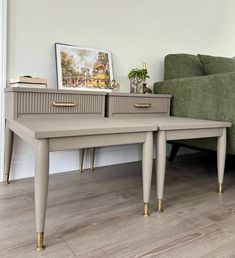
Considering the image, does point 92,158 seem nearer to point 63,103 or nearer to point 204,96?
point 63,103

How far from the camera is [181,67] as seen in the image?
2061mm

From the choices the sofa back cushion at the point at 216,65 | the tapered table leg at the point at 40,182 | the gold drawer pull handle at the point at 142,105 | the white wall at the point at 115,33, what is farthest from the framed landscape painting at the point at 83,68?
the tapered table leg at the point at 40,182

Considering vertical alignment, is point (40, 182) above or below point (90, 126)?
below

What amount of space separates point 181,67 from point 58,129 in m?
1.44

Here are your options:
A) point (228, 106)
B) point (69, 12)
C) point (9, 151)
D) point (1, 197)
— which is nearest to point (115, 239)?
point (1, 197)

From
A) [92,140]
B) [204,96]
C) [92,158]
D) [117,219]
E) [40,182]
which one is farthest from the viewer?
[92,158]

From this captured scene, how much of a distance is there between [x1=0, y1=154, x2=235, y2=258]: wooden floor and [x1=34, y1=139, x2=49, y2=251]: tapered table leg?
8cm

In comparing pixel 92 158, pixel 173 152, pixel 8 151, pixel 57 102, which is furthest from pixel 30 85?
pixel 173 152

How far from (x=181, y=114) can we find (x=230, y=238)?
102 cm

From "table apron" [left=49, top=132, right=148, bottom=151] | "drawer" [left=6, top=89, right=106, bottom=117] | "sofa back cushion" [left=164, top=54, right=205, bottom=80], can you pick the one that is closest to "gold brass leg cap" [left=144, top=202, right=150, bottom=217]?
"table apron" [left=49, top=132, right=148, bottom=151]

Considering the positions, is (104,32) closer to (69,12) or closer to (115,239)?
(69,12)

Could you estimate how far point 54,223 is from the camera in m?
1.09

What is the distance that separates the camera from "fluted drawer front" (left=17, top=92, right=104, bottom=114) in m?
1.39

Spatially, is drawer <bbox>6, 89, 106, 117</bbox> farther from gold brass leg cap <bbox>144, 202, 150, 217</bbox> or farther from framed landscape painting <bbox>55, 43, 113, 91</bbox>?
gold brass leg cap <bbox>144, 202, 150, 217</bbox>
